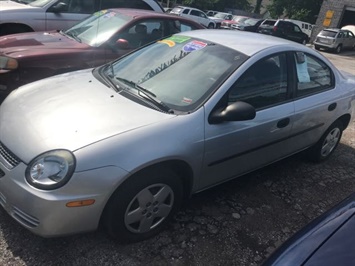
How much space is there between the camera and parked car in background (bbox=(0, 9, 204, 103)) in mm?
4340

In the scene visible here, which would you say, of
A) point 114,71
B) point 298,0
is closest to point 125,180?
point 114,71

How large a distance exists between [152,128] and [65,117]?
624 millimetres

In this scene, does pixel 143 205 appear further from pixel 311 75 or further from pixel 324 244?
pixel 311 75

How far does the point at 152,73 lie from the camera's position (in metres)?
3.18

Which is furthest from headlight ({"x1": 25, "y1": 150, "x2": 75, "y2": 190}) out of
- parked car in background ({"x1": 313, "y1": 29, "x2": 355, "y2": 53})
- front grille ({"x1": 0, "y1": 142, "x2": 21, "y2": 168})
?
parked car in background ({"x1": 313, "y1": 29, "x2": 355, "y2": 53})

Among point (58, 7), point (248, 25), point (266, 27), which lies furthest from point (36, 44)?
point (248, 25)

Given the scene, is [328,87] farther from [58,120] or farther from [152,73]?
[58,120]

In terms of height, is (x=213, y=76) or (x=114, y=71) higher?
(x=213, y=76)

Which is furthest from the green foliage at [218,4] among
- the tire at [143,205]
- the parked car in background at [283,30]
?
the tire at [143,205]

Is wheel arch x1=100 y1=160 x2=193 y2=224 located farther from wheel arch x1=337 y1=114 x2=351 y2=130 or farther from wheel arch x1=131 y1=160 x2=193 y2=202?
wheel arch x1=337 y1=114 x2=351 y2=130

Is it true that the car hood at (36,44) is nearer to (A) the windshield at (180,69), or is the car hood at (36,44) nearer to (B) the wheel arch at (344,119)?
(A) the windshield at (180,69)

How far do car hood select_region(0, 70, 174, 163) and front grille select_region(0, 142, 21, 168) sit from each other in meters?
0.03

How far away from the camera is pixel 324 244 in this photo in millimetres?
1788

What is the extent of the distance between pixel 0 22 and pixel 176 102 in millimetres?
4790
